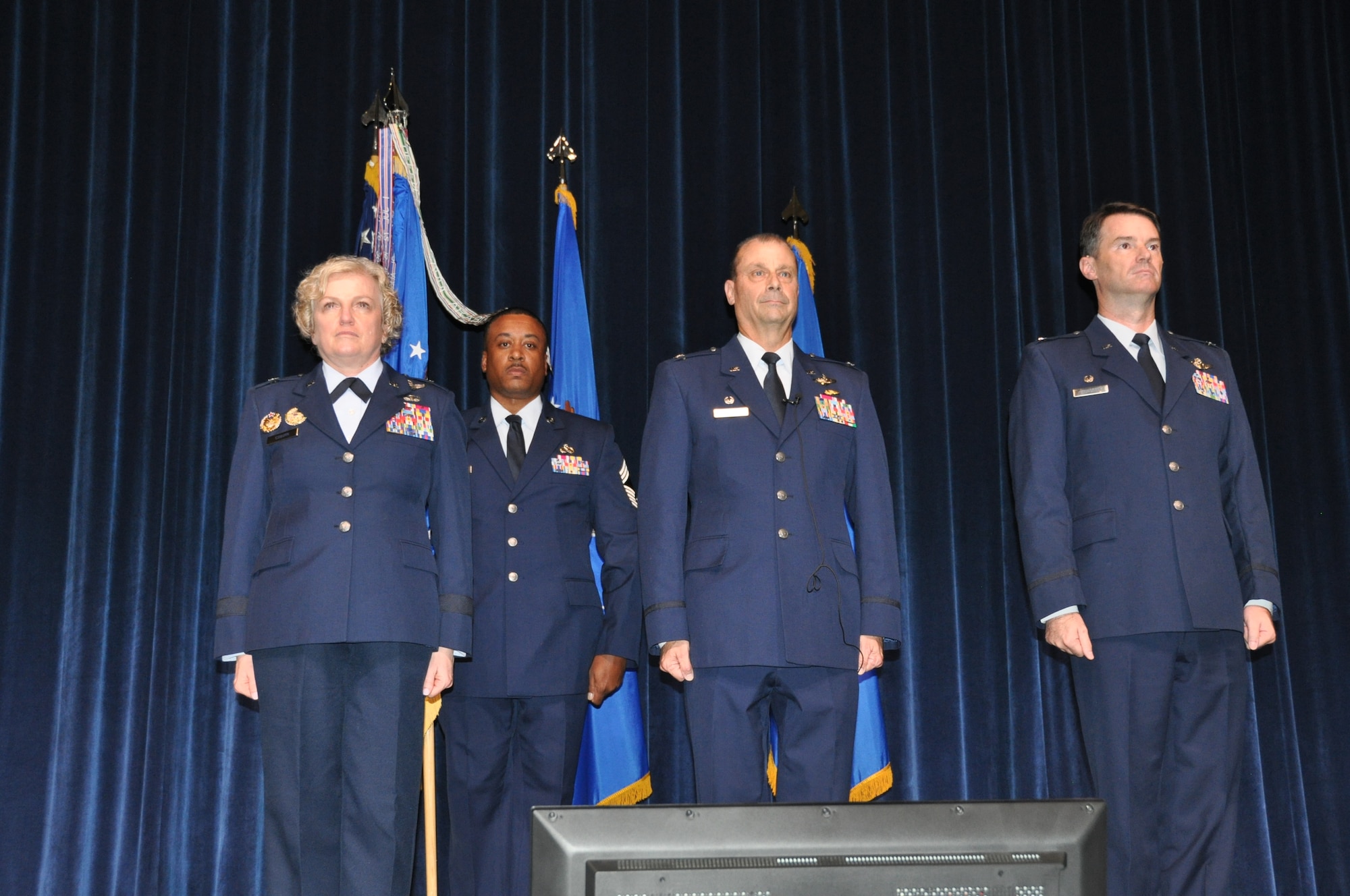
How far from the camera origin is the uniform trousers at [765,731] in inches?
101

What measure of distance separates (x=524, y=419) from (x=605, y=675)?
0.79 m

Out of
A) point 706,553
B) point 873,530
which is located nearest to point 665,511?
point 706,553

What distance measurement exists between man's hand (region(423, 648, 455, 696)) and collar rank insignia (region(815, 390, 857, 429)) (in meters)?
1.01

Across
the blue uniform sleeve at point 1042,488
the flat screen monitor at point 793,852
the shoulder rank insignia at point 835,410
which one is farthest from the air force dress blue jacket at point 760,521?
the flat screen monitor at point 793,852

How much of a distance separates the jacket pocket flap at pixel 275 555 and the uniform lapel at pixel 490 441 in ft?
2.87

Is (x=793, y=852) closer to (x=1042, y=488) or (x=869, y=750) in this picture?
(x=1042, y=488)

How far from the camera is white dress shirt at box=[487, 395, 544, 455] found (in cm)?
346

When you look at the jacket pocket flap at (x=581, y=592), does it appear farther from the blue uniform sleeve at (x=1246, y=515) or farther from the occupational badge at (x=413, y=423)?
the blue uniform sleeve at (x=1246, y=515)

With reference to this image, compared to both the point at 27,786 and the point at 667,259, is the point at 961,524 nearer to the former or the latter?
the point at 667,259

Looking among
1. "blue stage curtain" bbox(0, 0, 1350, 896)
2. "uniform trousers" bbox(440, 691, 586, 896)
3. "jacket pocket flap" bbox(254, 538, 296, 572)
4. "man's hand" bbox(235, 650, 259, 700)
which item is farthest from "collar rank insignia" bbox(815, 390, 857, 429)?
"blue stage curtain" bbox(0, 0, 1350, 896)

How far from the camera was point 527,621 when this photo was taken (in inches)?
127

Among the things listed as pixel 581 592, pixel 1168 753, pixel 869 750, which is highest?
pixel 581 592

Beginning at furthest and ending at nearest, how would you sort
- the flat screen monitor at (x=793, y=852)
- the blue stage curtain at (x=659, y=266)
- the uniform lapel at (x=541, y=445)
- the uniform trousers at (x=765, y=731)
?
the blue stage curtain at (x=659, y=266), the uniform lapel at (x=541, y=445), the uniform trousers at (x=765, y=731), the flat screen monitor at (x=793, y=852)

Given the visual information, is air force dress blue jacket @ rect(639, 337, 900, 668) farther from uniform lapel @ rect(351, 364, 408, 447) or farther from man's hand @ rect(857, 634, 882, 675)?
uniform lapel @ rect(351, 364, 408, 447)
